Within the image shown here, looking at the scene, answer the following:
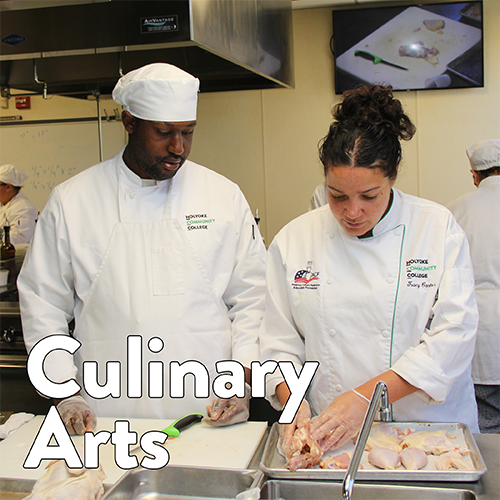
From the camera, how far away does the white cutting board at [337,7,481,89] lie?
3975mm

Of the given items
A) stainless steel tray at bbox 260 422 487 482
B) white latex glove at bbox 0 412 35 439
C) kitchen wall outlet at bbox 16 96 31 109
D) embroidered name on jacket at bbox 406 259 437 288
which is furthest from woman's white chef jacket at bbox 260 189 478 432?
kitchen wall outlet at bbox 16 96 31 109

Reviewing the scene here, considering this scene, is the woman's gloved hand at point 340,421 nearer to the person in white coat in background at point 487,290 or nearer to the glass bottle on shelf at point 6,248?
the person in white coat in background at point 487,290

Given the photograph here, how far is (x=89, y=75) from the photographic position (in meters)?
2.46

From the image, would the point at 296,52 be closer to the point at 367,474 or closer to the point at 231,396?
the point at 231,396

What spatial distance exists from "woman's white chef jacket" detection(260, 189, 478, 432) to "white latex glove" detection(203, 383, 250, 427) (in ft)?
0.28

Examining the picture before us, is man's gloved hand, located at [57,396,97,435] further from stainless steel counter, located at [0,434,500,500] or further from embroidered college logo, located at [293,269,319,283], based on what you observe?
embroidered college logo, located at [293,269,319,283]

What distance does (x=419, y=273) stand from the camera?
55.6 inches

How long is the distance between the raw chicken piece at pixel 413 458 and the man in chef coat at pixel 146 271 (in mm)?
592

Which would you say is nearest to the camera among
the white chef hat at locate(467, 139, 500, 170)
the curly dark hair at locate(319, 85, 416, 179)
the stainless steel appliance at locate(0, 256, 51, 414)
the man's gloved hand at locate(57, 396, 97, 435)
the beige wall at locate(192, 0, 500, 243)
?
the curly dark hair at locate(319, 85, 416, 179)

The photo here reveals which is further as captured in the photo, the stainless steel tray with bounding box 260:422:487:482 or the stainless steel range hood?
the stainless steel range hood

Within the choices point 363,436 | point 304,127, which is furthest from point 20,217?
point 363,436

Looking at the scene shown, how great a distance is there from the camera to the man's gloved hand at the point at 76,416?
1.44 m

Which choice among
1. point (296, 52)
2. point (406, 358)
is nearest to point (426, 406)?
point (406, 358)
